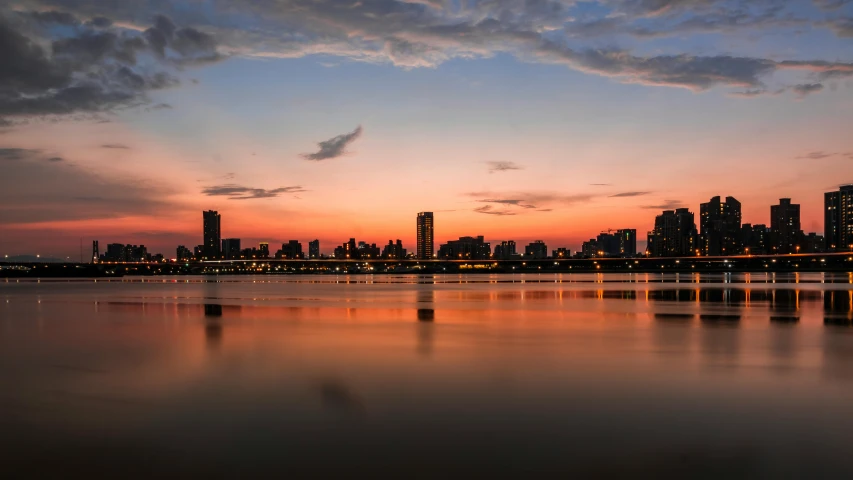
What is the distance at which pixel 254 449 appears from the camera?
407 inches

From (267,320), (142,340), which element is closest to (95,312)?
(267,320)

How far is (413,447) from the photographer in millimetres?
10438

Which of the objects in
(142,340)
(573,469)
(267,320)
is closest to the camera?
(573,469)

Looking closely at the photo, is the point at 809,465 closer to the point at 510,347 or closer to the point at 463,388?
the point at 463,388

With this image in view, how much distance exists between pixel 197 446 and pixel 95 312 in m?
37.1

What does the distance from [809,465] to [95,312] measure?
4306cm

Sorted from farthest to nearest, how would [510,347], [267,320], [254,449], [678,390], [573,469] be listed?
[267,320]
[510,347]
[678,390]
[254,449]
[573,469]

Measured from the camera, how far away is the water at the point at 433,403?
383 inches

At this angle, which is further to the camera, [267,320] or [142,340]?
[267,320]

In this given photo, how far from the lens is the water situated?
31.9 feet

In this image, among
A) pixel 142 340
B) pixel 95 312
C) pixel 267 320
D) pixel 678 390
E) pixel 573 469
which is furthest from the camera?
pixel 95 312

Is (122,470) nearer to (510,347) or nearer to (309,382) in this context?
(309,382)

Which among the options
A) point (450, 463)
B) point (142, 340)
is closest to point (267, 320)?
point (142, 340)

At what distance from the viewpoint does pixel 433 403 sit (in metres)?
13.8
